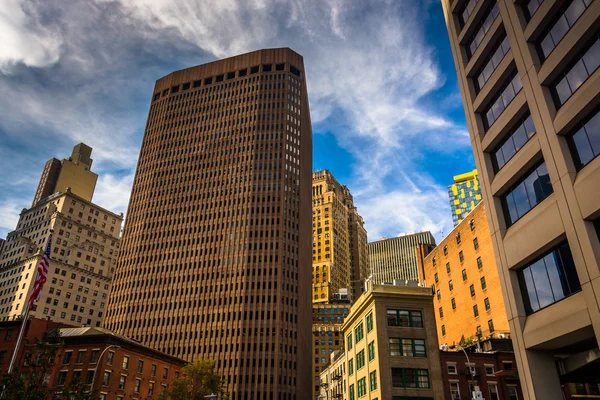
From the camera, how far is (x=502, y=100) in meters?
36.4

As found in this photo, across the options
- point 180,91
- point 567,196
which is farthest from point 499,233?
point 180,91

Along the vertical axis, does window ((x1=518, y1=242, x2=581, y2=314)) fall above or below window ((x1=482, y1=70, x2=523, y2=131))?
below

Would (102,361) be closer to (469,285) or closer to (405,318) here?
(405,318)

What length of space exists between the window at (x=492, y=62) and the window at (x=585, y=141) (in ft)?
35.3

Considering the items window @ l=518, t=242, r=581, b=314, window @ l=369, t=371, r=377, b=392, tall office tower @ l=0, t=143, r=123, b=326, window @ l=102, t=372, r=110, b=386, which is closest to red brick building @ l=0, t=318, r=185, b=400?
window @ l=102, t=372, r=110, b=386

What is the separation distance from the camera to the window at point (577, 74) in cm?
2734

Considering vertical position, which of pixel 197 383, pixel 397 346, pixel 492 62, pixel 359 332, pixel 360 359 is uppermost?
pixel 492 62

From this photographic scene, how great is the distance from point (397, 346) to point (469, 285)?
27.9 m

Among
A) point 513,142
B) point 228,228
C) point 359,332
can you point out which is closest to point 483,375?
point 359,332

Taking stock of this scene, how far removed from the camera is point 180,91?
168750mm

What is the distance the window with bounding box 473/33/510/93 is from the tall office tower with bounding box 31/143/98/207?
171 metres

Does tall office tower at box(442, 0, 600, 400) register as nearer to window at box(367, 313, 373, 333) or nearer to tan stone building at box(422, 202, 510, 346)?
window at box(367, 313, 373, 333)

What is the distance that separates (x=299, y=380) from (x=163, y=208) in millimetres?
67812

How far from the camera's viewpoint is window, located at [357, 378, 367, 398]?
187 ft
